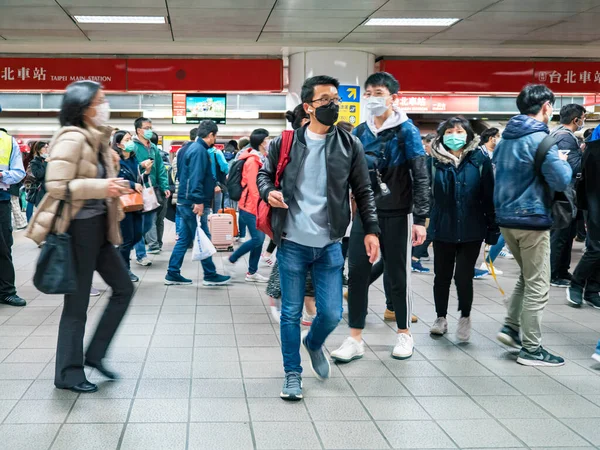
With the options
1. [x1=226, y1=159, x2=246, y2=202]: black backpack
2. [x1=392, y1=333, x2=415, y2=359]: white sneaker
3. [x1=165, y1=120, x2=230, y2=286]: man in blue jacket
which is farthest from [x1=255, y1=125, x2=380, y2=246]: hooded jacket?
[x1=165, y1=120, x2=230, y2=286]: man in blue jacket

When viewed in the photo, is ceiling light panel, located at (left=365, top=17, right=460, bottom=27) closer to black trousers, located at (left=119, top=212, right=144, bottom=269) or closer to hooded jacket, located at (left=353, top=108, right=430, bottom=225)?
black trousers, located at (left=119, top=212, right=144, bottom=269)

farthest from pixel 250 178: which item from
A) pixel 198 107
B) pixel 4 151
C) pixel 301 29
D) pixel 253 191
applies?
pixel 198 107

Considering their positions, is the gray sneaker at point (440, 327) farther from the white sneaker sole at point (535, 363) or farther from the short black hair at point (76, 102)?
the short black hair at point (76, 102)

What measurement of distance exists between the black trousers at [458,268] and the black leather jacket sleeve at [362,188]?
131 centimetres

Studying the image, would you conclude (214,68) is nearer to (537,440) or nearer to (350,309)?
(350,309)

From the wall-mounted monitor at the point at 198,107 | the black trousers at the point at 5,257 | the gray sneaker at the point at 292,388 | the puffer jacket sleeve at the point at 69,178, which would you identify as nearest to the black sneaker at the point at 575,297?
the gray sneaker at the point at 292,388

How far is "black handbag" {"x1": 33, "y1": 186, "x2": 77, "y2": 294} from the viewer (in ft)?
12.2

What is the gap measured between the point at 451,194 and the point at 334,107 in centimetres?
153

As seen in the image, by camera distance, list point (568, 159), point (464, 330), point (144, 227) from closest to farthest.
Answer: point (464, 330) < point (568, 159) < point (144, 227)

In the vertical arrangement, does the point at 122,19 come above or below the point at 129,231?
above

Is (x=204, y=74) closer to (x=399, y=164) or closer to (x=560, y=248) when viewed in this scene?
(x=560, y=248)

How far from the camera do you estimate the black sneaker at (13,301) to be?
622 cm

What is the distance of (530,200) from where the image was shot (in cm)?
445

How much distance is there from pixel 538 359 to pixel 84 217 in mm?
2968
